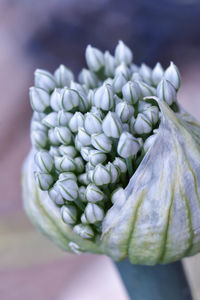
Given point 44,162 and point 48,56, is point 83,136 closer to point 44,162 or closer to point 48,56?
point 44,162

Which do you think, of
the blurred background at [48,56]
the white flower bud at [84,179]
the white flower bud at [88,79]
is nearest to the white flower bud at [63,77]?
the white flower bud at [88,79]

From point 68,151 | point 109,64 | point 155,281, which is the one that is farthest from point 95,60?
point 155,281

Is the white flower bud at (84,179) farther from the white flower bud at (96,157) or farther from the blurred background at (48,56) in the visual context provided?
the blurred background at (48,56)

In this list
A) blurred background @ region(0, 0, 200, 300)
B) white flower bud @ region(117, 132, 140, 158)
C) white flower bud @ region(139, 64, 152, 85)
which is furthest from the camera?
blurred background @ region(0, 0, 200, 300)

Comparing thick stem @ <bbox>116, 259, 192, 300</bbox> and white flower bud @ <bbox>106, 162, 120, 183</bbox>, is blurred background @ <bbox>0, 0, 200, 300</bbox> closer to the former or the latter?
thick stem @ <bbox>116, 259, 192, 300</bbox>

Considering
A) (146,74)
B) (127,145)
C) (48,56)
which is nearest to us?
(127,145)

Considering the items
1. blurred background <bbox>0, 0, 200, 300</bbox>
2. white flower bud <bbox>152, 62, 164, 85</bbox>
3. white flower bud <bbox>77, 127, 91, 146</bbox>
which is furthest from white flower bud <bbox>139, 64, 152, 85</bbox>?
blurred background <bbox>0, 0, 200, 300</bbox>
